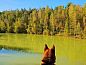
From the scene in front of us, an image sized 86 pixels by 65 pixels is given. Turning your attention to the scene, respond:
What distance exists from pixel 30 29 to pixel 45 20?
614cm

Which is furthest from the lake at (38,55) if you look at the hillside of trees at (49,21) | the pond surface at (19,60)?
the hillside of trees at (49,21)

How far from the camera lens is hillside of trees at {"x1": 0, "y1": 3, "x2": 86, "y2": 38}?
58062 mm

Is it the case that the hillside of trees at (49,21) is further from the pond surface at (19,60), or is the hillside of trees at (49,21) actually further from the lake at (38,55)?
the pond surface at (19,60)

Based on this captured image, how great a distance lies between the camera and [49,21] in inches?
2731

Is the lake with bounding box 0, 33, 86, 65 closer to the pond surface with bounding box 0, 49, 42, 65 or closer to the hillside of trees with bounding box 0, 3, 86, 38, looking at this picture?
the pond surface with bounding box 0, 49, 42, 65

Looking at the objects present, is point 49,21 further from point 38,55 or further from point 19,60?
point 19,60

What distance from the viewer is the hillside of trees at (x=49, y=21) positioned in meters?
58.1

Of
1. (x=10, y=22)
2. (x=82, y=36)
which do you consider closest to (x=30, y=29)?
(x=10, y=22)

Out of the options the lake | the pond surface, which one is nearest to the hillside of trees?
the lake

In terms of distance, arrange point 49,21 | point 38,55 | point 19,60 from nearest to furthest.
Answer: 1. point 19,60
2. point 38,55
3. point 49,21

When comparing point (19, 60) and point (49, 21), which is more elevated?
point (49, 21)

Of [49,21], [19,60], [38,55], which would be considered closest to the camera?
[19,60]

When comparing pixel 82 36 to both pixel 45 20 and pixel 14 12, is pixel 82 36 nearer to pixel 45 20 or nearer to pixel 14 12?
pixel 45 20

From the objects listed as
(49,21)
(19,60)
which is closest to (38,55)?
(19,60)
